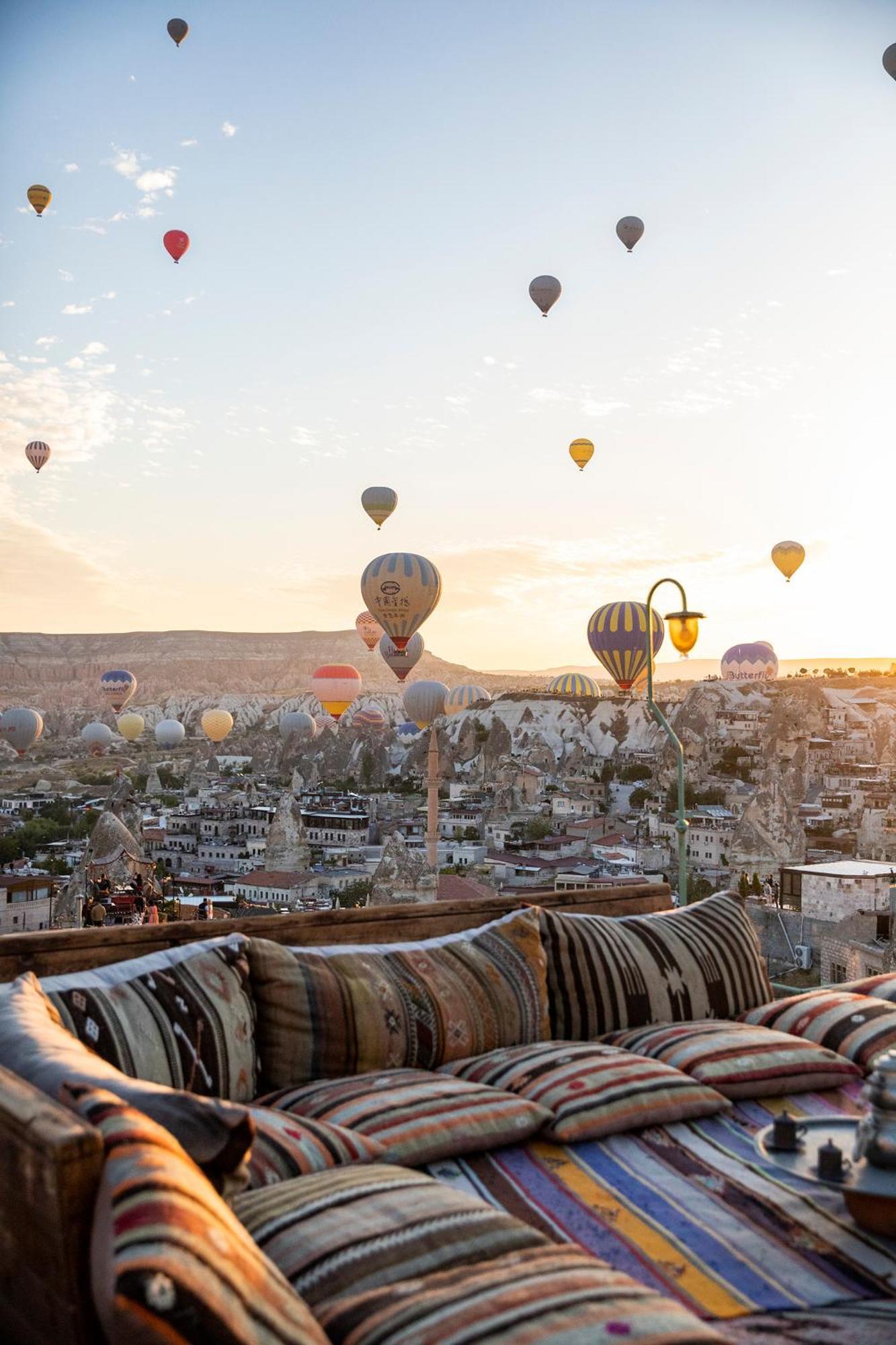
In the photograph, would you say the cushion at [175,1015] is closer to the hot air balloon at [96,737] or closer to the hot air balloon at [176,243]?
the hot air balloon at [176,243]

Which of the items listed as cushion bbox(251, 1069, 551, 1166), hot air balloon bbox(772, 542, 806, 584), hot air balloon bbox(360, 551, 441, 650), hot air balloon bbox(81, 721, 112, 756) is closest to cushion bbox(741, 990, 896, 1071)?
cushion bbox(251, 1069, 551, 1166)

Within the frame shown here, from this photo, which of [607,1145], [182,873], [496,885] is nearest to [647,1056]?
[607,1145]

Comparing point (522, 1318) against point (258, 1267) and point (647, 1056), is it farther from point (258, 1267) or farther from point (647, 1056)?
point (647, 1056)

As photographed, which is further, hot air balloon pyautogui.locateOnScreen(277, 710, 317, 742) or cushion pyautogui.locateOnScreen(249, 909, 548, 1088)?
hot air balloon pyautogui.locateOnScreen(277, 710, 317, 742)

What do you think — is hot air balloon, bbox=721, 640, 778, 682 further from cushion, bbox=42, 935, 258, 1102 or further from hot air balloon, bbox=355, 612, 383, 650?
cushion, bbox=42, 935, 258, 1102

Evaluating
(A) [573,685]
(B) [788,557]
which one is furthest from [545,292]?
(A) [573,685]

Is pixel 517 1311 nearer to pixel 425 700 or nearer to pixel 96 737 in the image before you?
pixel 425 700

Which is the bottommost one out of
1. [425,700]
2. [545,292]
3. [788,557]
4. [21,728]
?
[21,728]
